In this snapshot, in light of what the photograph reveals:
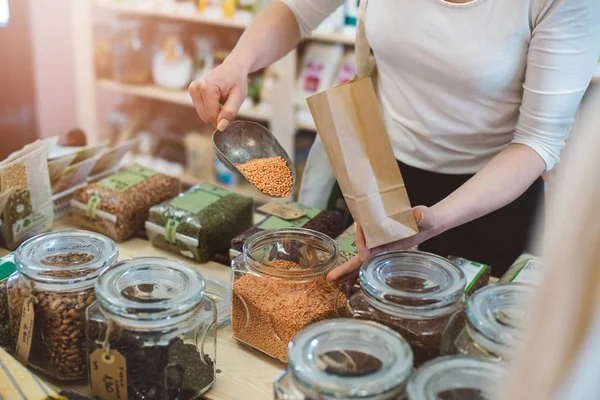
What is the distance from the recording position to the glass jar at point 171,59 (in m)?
2.92

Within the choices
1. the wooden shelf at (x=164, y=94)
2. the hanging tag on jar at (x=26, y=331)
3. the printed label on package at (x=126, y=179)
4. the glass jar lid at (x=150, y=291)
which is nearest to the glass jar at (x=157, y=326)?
the glass jar lid at (x=150, y=291)

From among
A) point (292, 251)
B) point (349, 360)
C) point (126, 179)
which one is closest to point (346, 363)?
point (349, 360)

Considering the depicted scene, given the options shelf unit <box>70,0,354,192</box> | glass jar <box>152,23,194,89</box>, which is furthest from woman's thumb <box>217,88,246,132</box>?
glass jar <box>152,23,194,89</box>

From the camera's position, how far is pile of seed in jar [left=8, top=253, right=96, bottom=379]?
34.9 inches

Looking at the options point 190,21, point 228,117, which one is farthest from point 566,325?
point 190,21

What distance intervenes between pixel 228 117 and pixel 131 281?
40 centimetres

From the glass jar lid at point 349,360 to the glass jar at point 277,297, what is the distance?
144mm

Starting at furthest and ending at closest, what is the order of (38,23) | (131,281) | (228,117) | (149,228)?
(38,23)
(149,228)
(228,117)
(131,281)

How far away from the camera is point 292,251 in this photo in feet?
A: 3.38

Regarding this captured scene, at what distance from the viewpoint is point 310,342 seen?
0.75m

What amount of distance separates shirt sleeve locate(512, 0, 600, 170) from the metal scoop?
0.40m

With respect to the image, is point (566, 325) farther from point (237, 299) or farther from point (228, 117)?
point (228, 117)

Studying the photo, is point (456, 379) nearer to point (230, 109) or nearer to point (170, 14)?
point (230, 109)

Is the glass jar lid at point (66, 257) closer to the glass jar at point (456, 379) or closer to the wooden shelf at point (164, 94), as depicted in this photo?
the glass jar at point (456, 379)
